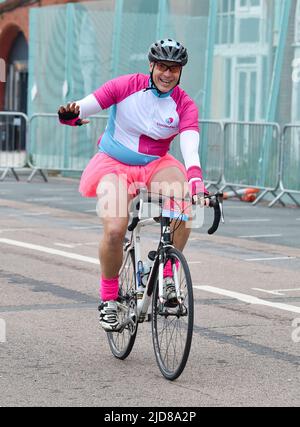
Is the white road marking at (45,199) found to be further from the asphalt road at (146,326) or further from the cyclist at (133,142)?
the cyclist at (133,142)

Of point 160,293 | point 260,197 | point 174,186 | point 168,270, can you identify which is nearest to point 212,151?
point 260,197

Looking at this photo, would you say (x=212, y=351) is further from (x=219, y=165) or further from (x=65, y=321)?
(x=219, y=165)

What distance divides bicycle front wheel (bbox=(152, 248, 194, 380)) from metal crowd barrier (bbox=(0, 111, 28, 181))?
16496mm

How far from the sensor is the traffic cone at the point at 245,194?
797 inches

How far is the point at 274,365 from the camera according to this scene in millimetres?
7613

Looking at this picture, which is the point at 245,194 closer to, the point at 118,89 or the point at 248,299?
the point at 248,299

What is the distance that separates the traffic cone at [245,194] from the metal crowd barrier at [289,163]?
81cm

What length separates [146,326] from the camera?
8.93 m

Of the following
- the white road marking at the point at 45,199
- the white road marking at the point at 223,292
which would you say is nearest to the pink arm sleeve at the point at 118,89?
the white road marking at the point at 223,292

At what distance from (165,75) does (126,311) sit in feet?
4.73

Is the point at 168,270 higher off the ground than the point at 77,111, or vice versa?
the point at 77,111

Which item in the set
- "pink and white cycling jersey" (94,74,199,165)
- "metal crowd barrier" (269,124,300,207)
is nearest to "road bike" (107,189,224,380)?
"pink and white cycling jersey" (94,74,199,165)

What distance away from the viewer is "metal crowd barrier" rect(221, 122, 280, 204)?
19.7 metres
